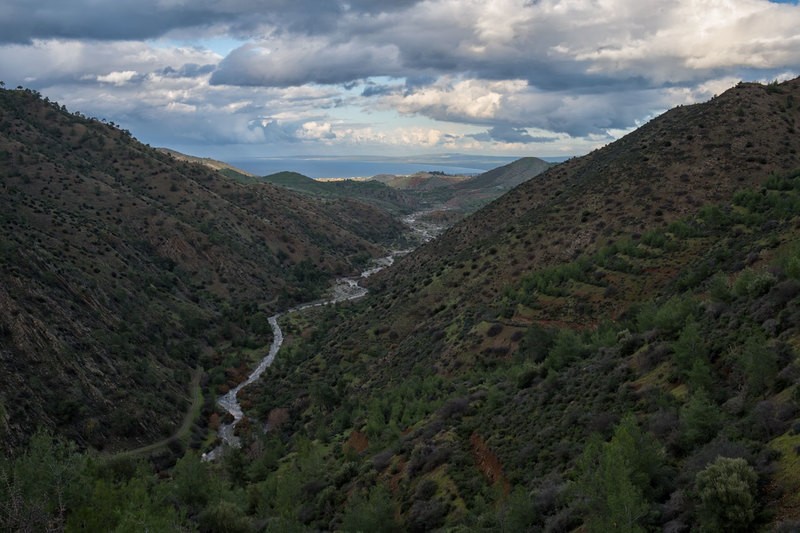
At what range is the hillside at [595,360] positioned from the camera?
1759 centimetres

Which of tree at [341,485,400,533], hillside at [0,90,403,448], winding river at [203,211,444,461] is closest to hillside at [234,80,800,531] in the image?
tree at [341,485,400,533]

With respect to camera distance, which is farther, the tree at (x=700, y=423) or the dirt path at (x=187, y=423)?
the dirt path at (x=187, y=423)

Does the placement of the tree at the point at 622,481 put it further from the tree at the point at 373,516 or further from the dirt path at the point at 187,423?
the dirt path at the point at 187,423

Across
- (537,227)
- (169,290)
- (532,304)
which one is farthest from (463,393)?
(169,290)

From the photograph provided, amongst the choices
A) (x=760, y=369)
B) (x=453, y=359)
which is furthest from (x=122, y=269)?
(x=760, y=369)

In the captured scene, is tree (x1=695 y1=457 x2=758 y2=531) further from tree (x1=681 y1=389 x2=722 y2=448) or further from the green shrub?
the green shrub

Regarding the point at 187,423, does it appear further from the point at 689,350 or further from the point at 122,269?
the point at 689,350

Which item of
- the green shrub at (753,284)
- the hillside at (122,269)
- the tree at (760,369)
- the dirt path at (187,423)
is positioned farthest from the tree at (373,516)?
the hillside at (122,269)

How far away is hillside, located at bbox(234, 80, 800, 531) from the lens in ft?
57.7

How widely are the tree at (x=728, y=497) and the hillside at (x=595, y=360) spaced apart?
0.06m

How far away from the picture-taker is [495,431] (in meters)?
29.5

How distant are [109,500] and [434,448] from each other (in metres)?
15.1

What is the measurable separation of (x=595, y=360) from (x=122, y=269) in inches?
3073

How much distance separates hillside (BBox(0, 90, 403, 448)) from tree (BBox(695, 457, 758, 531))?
45.8m
